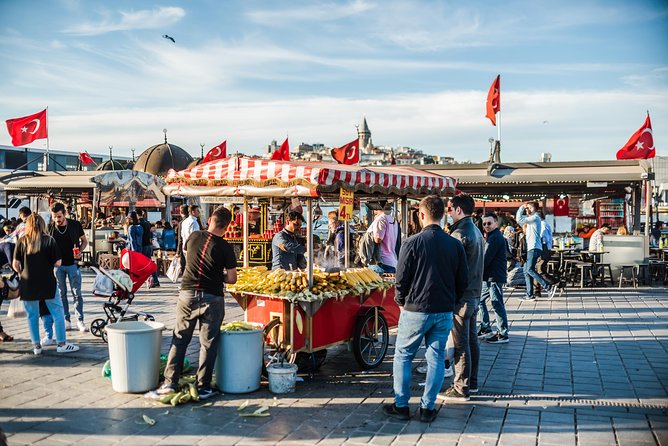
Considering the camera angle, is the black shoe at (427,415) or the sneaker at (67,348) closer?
the black shoe at (427,415)

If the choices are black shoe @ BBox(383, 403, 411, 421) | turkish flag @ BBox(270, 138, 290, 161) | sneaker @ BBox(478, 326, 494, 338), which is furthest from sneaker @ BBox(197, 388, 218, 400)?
turkish flag @ BBox(270, 138, 290, 161)

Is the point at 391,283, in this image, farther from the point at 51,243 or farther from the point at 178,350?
the point at 51,243

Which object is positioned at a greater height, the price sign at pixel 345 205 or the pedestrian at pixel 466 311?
the price sign at pixel 345 205

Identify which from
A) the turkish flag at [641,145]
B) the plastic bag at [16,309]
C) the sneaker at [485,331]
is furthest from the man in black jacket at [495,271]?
the turkish flag at [641,145]

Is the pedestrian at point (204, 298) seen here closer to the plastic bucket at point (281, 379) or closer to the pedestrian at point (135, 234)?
the plastic bucket at point (281, 379)

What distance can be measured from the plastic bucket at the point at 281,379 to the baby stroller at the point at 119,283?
3.11m

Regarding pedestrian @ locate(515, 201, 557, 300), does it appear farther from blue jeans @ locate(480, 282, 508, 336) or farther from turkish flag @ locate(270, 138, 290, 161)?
turkish flag @ locate(270, 138, 290, 161)

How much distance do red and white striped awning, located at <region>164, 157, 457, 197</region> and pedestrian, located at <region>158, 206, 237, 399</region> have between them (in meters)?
0.99

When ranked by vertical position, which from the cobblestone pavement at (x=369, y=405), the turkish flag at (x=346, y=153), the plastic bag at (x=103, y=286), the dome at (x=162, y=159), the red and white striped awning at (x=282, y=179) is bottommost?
the cobblestone pavement at (x=369, y=405)

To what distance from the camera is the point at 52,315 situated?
7762mm

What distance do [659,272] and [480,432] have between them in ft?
44.4

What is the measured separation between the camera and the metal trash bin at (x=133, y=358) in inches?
238

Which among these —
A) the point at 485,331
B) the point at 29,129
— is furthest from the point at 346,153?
the point at 29,129

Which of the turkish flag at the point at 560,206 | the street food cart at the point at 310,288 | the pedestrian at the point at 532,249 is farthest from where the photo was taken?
the turkish flag at the point at 560,206
